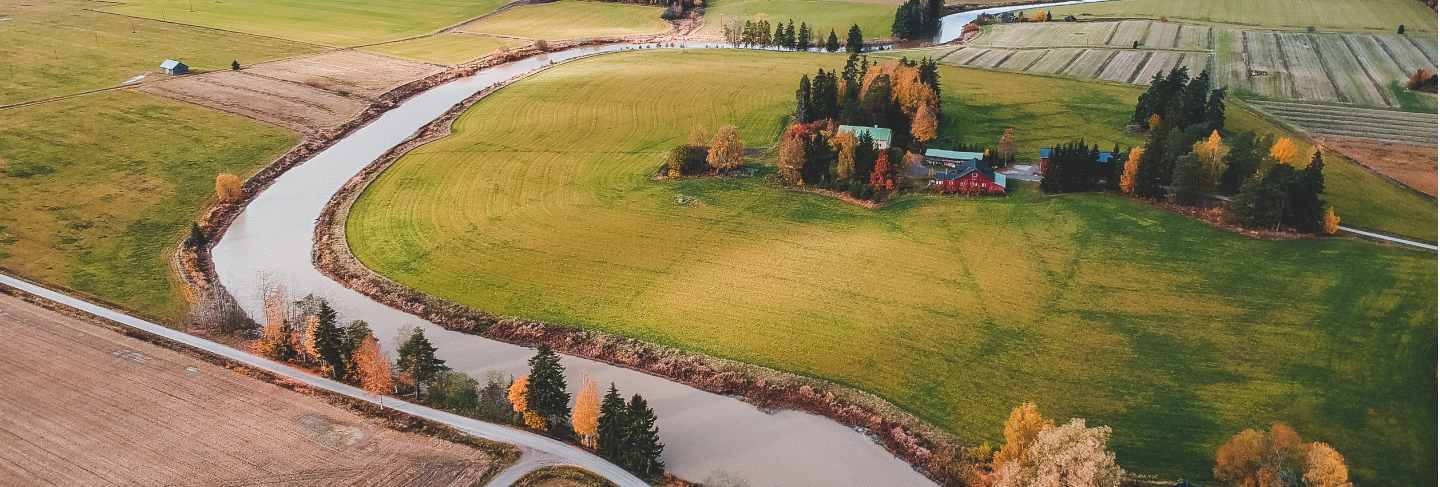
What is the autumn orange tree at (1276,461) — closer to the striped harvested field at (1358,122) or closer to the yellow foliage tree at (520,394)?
the yellow foliage tree at (520,394)

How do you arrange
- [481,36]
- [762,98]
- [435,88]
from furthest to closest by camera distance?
[481,36], [435,88], [762,98]

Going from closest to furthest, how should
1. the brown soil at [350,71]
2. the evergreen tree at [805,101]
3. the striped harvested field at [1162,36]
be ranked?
the evergreen tree at [805,101] → the brown soil at [350,71] → the striped harvested field at [1162,36]

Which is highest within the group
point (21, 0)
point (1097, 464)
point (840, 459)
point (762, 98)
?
point (21, 0)

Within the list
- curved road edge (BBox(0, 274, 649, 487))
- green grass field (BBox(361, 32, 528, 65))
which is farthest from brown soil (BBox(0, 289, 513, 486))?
green grass field (BBox(361, 32, 528, 65))

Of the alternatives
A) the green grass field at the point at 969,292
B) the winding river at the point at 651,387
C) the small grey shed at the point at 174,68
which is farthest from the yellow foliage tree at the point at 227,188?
the small grey shed at the point at 174,68

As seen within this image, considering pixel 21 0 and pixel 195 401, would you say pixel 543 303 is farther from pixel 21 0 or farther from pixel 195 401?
pixel 21 0

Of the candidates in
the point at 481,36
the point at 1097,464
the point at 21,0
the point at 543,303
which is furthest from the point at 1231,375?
the point at 21,0

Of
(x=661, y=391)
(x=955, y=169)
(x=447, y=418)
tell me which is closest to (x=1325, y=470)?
(x=661, y=391)
